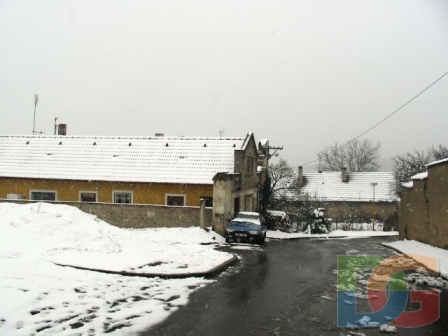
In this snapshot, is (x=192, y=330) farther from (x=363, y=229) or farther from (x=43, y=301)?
(x=363, y=229)

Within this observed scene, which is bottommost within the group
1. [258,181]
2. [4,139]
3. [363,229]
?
[363,229]

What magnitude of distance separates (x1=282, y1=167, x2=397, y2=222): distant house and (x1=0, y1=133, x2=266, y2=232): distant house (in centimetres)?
1861

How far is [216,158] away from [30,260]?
752 inches

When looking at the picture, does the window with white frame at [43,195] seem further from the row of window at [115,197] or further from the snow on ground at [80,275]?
the snow on ground at [80,275]

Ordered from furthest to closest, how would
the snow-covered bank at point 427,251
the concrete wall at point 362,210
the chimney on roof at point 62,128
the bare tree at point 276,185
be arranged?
1. the concrete wall at point 362,210
2. the chimney on roof at point 62,128
3. the bare tree at point 276,185
4. the snow-covered bank at point 427,251

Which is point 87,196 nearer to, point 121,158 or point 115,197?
point 115,197

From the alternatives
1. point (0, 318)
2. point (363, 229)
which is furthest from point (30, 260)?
point (363, 229)

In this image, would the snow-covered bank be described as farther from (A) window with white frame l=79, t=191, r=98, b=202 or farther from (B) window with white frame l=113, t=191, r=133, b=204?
(A) window with white frame l=79, t=191, r=98, b=202

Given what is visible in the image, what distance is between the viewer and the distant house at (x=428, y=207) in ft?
59.7

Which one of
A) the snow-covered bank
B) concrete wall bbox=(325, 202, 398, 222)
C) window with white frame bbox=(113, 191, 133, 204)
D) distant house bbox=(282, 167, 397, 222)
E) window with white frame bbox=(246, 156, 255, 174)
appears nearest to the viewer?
the snow-covered bank

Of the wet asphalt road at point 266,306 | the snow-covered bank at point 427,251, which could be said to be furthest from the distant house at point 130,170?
→ the wet asphalt road at point 266,306

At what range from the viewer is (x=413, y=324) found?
8.02 m

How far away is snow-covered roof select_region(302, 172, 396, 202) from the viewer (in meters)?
50.7

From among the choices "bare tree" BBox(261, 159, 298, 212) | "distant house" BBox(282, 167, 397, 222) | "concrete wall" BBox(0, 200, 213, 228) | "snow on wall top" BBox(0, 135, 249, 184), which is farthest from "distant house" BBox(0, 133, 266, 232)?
"distant house" BBox(282, 167, 397, 222)
